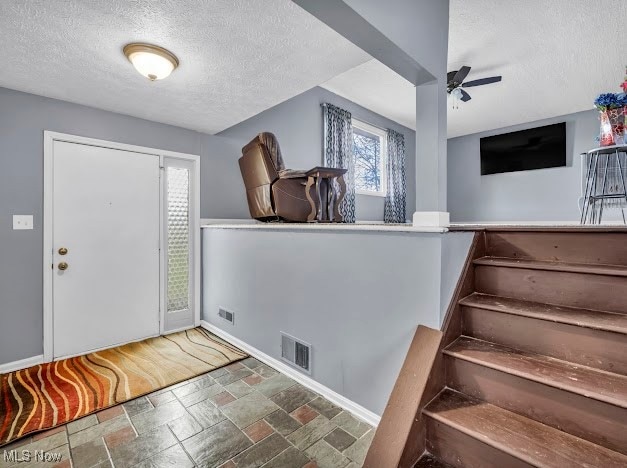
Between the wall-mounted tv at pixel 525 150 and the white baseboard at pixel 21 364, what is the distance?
24.4ft

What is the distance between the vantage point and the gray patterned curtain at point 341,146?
4.64 metres

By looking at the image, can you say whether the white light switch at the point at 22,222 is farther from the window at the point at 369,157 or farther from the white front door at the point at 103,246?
the window at the point at 369,157

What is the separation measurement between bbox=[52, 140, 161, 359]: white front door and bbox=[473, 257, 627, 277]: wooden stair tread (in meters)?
3.11

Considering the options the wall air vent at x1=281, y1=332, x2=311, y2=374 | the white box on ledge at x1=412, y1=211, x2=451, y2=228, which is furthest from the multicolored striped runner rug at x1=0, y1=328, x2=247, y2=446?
the white box on ledge at x1=412, y1=211, x2=451, y2=228

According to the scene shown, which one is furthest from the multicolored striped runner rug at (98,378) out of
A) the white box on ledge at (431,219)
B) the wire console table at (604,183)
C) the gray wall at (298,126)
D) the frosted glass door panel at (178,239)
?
the wire console table at (604,183)

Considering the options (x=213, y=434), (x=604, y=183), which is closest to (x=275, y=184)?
(x=213, y=434)

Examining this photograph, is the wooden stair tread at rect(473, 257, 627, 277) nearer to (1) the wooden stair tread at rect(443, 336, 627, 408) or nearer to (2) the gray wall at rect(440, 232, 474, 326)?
(2) the gray wall at rect(440, 232, 474, 326)

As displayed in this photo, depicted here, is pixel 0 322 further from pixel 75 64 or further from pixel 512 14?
pixel 512 14

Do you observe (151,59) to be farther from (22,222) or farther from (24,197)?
(22,222)

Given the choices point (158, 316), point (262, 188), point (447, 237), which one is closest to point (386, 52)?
point (447, 237)

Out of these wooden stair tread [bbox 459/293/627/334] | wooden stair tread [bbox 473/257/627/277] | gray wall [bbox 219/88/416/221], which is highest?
gray wall [bbox 219/88/416/221]

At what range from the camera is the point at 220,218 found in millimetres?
3732

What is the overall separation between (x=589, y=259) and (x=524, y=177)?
5.15 metres

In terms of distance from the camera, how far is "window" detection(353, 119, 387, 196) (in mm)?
5418
